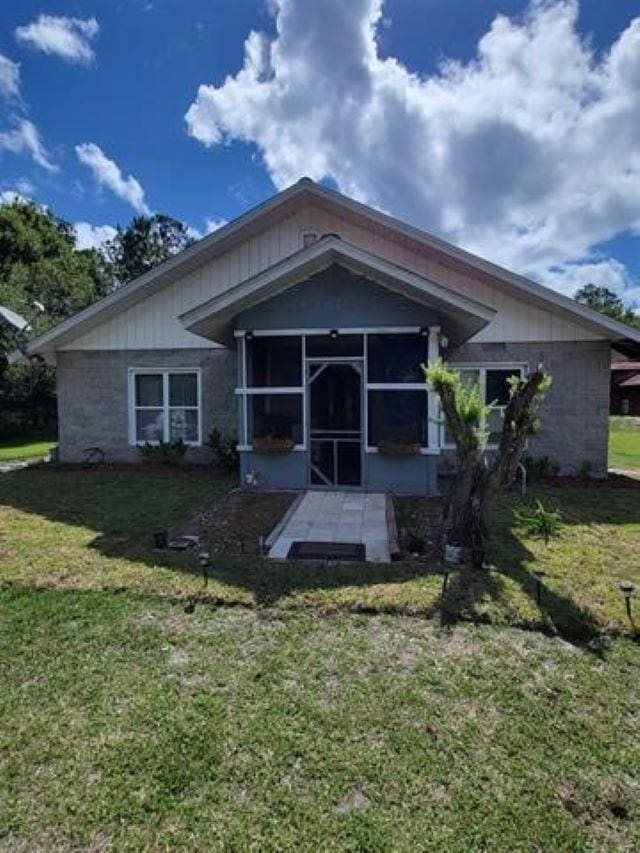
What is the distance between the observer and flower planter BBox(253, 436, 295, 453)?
9.57 metres

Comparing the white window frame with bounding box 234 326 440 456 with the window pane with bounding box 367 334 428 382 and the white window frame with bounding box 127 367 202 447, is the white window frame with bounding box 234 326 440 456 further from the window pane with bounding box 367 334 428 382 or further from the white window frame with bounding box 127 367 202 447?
the white window frame with bounding box 127 367 202 447

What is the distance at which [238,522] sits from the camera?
7.69 meters

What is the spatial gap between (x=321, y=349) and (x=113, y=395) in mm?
6829

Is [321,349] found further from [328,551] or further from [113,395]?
[113,395]

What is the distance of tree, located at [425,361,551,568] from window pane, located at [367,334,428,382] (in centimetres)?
304

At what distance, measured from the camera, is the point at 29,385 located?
72.6 ft

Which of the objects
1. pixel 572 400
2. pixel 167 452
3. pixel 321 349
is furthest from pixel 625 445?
pixel 167 452

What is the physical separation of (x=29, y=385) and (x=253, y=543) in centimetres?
1965

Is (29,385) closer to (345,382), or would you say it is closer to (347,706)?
(345,382)

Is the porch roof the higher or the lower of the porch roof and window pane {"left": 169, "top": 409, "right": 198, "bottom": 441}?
the higher

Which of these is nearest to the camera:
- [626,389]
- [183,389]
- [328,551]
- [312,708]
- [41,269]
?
Result: [312,708]

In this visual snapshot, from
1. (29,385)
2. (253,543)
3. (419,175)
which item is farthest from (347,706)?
(29,385)

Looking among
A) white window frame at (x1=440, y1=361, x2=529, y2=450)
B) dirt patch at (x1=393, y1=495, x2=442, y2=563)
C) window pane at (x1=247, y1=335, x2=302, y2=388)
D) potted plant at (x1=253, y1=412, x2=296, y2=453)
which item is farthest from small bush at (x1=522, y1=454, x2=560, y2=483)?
window pane at (x1=247, y1=335, x2=302, y2=388)

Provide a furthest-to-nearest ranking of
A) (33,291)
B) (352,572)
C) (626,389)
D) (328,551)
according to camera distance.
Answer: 1. (626,389)
2. (33,291)
3. (328,551)
4. (352,572)
